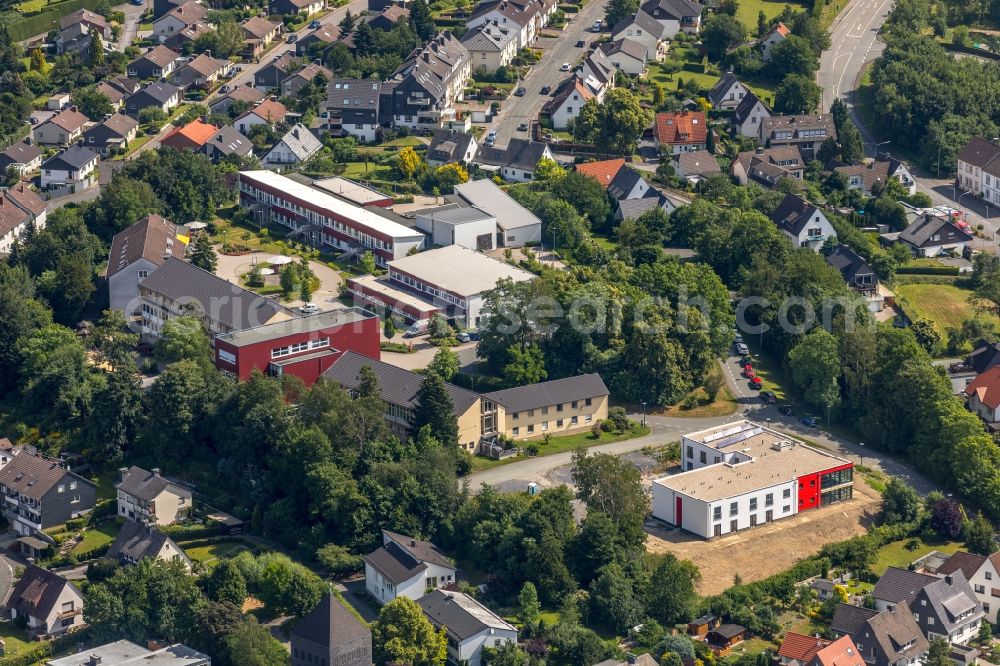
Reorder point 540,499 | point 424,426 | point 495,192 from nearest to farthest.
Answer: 1. point 540,499
2. point 424,426
3. point 495,192

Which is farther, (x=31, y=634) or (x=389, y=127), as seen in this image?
(x=389, y=127)

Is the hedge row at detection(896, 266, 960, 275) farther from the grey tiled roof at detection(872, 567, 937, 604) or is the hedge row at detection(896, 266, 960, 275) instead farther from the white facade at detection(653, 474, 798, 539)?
the grey tiled roof at detection(872, 567, 937, 604)

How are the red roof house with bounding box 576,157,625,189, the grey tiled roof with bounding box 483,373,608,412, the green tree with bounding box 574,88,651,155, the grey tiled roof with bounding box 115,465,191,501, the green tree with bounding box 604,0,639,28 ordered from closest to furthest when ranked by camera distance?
the grey tiled roof with bounding box 115,465,191,501, the grey tiled roof with bounding box 483,373,608,412, the red roof house with bounding box 576,157,625,189, the green tree with bounding box 574,88,651,155, the green tree with bounding box 604,0,639,28

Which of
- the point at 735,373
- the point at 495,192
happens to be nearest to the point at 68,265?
the point at 495,192

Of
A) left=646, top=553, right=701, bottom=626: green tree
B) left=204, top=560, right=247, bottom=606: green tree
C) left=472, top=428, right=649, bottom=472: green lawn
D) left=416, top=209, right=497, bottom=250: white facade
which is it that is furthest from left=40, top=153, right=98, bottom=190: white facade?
left=646, top=553, right=701, bottom=626: green tree

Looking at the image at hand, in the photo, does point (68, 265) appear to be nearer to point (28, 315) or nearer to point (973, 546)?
point (28, 315)

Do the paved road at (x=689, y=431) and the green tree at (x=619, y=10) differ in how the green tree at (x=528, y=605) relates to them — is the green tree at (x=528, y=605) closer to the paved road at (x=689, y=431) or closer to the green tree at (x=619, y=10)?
the paved road at (x=689, y=431)

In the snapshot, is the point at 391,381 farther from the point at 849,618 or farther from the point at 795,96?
the point at 795,96
